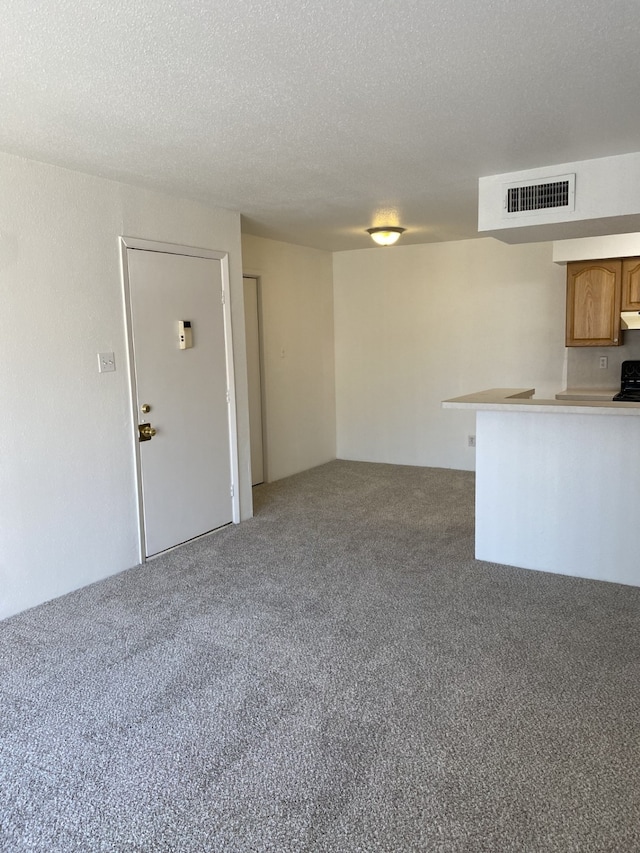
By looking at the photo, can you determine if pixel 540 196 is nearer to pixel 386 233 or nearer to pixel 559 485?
pixel 559 485

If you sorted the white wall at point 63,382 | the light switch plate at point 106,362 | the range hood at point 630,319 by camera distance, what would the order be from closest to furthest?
the white wall at point 63,382
the light switch plate at point 106,362
the range hood at point 630,319

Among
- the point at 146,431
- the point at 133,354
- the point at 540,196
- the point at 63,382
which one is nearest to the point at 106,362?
the point at 133,354

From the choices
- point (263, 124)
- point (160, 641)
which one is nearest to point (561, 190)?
point (263, 124)

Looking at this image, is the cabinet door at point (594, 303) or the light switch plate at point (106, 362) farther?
the cabinet door at point (594, 303)

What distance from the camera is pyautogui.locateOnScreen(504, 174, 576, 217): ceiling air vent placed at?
143 inches

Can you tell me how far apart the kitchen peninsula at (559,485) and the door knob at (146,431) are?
199cm

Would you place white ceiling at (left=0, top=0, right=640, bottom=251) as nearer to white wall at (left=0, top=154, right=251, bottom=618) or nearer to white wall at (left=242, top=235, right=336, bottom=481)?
white wall at (left=0, top=154, right=251, bottom=618)

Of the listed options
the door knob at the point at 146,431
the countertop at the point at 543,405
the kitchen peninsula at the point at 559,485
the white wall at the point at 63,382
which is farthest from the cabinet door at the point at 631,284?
the door knob at the point at 146,431

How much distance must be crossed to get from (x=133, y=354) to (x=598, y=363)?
432 cm

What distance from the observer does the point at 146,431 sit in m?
4.04

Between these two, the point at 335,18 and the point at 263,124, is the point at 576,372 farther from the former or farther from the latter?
the point at 335,18

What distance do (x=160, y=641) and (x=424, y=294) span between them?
4.78 meters

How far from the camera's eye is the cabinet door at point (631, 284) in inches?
205

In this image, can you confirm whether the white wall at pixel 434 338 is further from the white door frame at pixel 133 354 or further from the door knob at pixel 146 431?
the door knob at pixel 146 431
